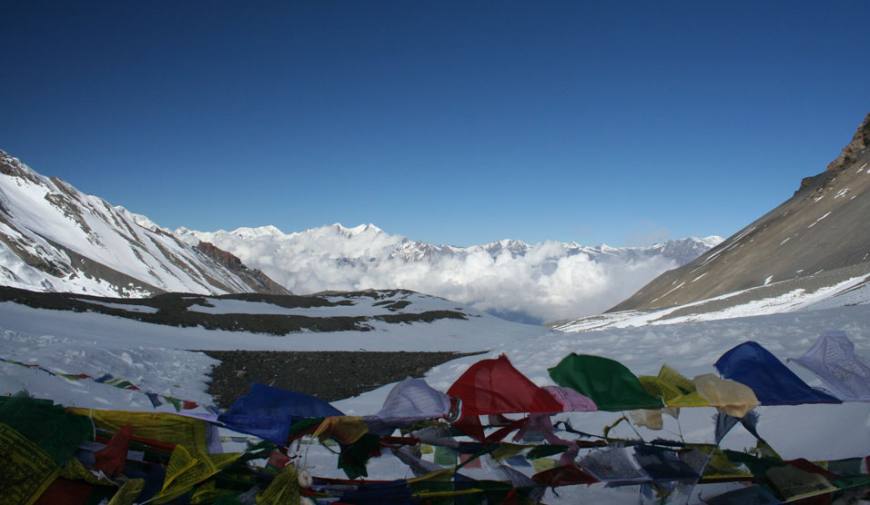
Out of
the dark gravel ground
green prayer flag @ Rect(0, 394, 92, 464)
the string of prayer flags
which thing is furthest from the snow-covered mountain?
the string of prayer flags

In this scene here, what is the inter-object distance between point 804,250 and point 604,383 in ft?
305

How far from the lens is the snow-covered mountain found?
329 feet

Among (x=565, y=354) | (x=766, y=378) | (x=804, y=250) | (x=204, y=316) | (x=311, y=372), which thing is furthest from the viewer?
(x=804, y=250)

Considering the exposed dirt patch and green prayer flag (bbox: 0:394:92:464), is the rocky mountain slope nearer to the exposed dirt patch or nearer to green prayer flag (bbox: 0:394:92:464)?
the exposed dirt patch

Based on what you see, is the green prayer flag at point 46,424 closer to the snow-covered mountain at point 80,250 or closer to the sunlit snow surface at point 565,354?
the sunlit snow surface at point 565,354

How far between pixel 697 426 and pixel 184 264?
613 ft

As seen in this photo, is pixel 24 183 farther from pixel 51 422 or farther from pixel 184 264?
pixel 51 422

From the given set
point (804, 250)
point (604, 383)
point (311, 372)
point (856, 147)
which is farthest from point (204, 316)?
point (856, 147)

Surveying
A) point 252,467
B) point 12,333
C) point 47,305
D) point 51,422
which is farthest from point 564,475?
point 47,305

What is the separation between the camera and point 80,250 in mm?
133500

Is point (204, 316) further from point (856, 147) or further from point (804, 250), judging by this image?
point (856, 147)

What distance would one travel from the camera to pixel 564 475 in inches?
123

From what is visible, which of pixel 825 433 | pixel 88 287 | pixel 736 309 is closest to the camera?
pixel 825 433

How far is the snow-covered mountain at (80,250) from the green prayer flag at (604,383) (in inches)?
4345
